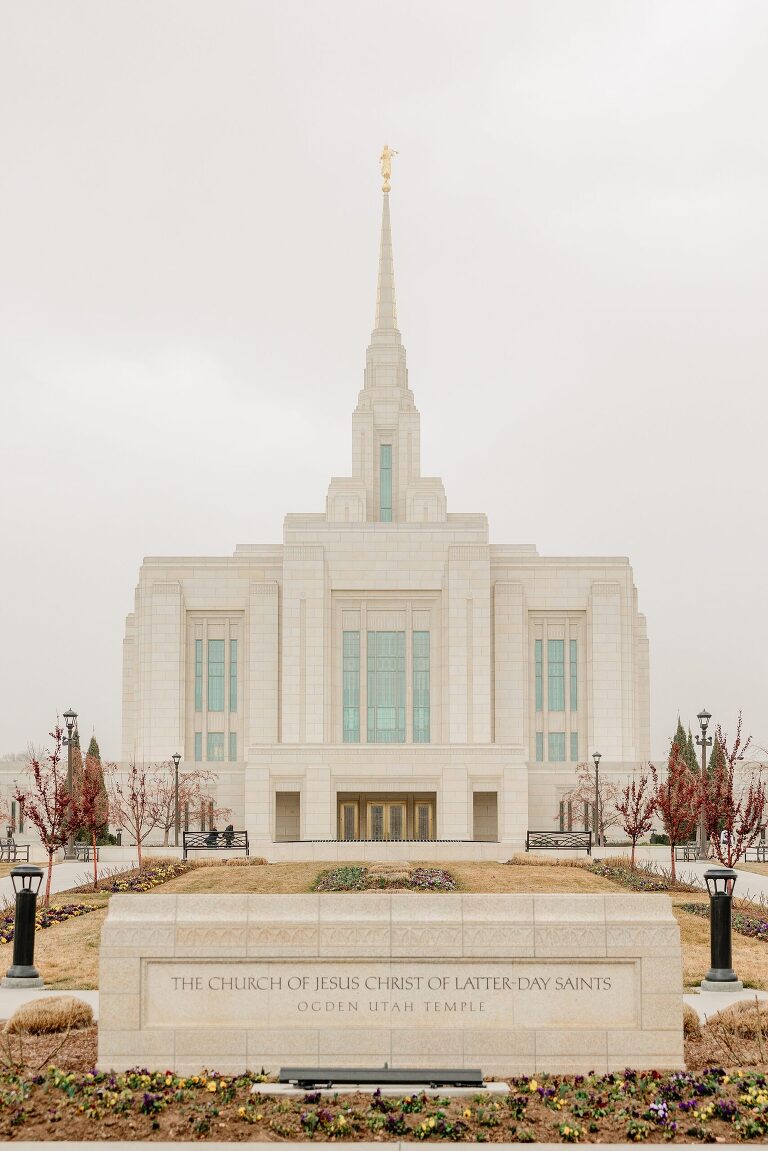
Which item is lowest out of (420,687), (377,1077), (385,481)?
(377,1077)

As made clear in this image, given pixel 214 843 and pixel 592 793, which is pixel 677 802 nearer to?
pixel 214 843

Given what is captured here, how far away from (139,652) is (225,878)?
30.8 metres

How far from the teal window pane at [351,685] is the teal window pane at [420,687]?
9.03 feet

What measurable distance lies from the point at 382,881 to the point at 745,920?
883cm

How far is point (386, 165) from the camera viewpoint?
2916 inches

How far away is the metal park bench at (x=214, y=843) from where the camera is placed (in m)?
42.7

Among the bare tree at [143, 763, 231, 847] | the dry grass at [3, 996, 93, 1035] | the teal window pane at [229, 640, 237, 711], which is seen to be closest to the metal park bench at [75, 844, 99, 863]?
the bare tree at [143, 763, 231, 847]

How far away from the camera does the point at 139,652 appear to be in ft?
200

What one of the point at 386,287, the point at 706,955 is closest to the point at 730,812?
the point at 706,955

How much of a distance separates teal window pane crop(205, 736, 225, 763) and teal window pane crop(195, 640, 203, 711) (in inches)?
59.0

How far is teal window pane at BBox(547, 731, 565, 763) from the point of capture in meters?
60.6

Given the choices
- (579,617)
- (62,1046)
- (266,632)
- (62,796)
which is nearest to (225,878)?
(62,796)

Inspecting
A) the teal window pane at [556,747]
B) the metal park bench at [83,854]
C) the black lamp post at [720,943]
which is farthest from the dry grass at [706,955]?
the teal window pane at [556,747]

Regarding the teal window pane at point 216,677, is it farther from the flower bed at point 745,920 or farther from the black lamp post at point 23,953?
the black lamp post at point 23,953
